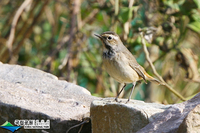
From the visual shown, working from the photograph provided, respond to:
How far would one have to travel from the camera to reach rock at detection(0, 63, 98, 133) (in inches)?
156

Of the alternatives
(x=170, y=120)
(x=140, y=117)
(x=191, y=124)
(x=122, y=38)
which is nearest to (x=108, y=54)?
(x=140, y=117)

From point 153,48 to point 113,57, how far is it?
10.7 feet

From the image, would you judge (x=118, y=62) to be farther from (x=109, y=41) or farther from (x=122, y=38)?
(x=122, y=38)

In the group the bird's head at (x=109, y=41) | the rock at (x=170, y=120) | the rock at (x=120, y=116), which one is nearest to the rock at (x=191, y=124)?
the rock at (x=170, y=120)

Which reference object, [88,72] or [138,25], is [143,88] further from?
[138,25]

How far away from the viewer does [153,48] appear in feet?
25.7

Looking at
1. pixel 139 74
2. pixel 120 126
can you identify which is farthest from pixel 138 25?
pixel 120 126

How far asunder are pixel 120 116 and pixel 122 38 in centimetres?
323

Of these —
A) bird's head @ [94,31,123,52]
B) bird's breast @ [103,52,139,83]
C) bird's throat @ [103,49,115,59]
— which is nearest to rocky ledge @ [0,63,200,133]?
bird's breast @ [103,52,139,83]

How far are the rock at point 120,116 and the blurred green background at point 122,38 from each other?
2.54 meters

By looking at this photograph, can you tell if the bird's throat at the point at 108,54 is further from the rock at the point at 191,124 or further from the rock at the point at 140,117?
the rock at the point at 191,124

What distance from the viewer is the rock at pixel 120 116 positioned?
358 centimetres

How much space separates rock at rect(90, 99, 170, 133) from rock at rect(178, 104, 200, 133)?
64 centimetres

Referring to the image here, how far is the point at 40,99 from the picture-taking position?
4477mm
